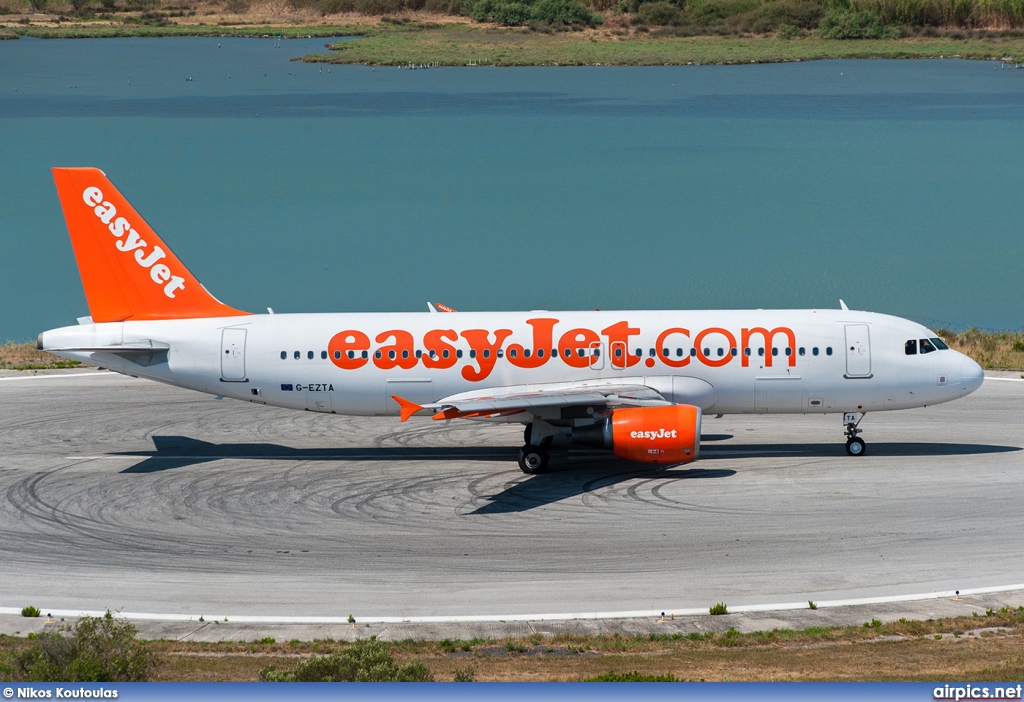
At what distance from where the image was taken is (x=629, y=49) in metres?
172

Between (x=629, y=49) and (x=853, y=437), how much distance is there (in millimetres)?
141366

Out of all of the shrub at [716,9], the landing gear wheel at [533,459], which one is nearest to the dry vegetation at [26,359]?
the landing gear wheel at [533,459]

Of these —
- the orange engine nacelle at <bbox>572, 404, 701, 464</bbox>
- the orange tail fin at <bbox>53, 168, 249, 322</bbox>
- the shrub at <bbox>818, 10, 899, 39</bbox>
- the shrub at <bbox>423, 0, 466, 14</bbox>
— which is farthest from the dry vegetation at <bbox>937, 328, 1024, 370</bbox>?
the shrub at <bbox>423, 0, 466, 14</bbox>

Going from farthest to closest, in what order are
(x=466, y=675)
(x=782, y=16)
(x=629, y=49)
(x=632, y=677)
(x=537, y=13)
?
(x=537, y=13), (x=782, y=16), (x=629, y=49), (x=466, y=675), (x=632, y=677)

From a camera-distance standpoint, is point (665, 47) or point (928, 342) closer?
point (928, 342)

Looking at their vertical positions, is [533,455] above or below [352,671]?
above

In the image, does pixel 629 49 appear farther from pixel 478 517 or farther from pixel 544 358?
pixel 478 517

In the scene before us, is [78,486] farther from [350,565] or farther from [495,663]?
[495,663]

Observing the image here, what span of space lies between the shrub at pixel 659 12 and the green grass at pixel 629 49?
3.39 metres

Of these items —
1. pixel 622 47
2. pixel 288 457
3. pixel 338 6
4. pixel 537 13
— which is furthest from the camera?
pixel 338 6

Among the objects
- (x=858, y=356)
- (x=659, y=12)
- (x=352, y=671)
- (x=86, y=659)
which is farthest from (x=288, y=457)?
(x=659, y=12)

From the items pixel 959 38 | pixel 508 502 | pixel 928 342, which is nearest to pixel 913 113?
pixel 959 38

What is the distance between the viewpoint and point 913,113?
133 meters

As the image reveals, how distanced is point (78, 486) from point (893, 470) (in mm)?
25413
